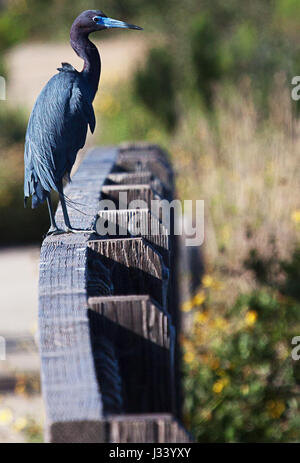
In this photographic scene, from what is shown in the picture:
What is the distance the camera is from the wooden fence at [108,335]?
1164mm

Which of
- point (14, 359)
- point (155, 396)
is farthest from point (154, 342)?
point (14, 359)

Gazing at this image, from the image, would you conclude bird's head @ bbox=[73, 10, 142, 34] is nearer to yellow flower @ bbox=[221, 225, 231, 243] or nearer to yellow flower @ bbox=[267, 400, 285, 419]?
yellow flower @ bbox=[267, 400, 285, 419]

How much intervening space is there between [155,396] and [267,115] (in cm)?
684

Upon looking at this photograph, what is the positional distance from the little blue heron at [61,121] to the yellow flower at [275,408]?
197 centimetres

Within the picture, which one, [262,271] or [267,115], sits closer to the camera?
[262,271]

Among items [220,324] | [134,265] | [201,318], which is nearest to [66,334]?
[134,265]

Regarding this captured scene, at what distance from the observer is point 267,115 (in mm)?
8125

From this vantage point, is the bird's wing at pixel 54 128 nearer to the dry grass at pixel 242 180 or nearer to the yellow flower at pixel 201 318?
the yellow flower at pixel 201 318

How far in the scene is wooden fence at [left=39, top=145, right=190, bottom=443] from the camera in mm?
1164

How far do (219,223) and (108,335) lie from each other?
4.34 m

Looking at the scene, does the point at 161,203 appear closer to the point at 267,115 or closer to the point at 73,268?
the point at 73,268

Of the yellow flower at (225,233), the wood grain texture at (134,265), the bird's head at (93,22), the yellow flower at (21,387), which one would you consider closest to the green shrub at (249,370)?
the yellow flower at (21,387)

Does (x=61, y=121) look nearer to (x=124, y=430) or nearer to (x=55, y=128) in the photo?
(x=55, y=128)
